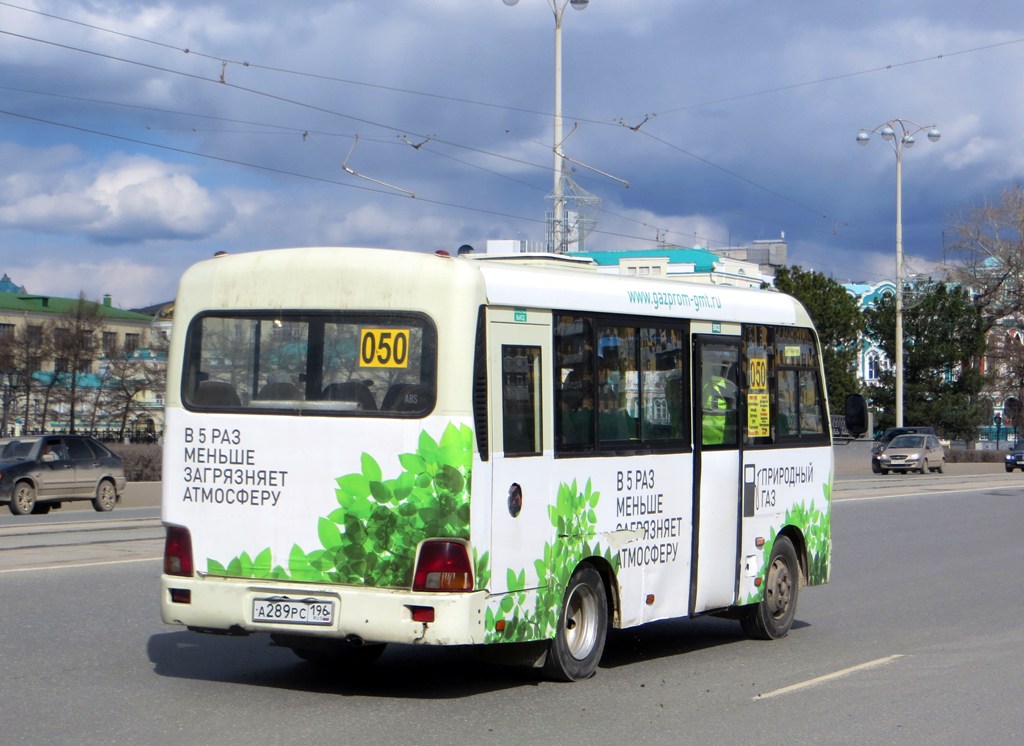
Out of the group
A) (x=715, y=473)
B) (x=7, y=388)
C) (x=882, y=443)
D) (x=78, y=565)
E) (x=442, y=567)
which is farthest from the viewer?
(x=882, y=443)

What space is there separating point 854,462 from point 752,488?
49.2 metres

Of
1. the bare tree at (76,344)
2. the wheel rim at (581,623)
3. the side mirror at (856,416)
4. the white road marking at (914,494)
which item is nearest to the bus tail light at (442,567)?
the wheel rim at (581,623)

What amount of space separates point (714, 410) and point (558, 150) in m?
19.8

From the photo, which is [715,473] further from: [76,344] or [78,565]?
[76,344]

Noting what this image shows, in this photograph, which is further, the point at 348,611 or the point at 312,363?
the point at 312,363

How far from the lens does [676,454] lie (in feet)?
31.7

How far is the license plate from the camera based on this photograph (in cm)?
775

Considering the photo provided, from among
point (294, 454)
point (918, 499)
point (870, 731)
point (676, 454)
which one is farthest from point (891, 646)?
point (918, 499)

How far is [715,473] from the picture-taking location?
10109 mm

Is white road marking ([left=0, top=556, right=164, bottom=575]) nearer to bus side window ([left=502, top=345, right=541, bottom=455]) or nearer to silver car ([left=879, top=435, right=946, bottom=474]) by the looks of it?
bus side window ([left=502, top=345, right=541, bottom=455])

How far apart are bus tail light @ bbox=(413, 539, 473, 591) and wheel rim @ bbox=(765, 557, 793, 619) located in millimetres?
4017

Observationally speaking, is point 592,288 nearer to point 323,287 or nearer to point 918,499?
point 323,287

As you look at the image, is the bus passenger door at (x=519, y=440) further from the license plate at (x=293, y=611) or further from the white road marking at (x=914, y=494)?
the white road marking at (x=914, y=494)

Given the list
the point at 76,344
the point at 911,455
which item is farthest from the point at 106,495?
the point at 76,344
